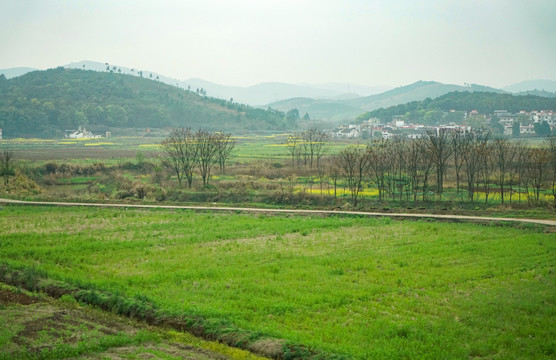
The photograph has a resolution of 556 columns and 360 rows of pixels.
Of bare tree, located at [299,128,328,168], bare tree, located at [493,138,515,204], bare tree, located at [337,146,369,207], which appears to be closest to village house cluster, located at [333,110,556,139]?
bare tree, located at [299,128,328,168]

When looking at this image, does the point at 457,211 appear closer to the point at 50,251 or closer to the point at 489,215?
the point at 489,215

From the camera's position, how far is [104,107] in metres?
147

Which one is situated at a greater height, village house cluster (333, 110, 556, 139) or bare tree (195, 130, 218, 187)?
village house cluster (333, 110, 556, 139)

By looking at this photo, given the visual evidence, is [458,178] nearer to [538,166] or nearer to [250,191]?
[538,166]

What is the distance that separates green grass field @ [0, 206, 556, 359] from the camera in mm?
12109

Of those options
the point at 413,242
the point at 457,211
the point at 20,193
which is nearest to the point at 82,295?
the point at 413,242

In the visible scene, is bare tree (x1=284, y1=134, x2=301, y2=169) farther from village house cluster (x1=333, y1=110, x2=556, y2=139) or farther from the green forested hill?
the green forested hill

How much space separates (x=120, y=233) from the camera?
25094mm

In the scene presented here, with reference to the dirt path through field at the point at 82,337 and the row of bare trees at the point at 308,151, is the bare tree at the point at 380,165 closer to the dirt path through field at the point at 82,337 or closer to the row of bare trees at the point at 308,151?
the row of bare trees at the point at 308,151

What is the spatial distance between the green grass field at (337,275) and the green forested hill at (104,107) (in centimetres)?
11035

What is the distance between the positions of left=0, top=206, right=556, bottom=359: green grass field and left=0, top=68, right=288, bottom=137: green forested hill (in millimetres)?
110355

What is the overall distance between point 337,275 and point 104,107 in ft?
464

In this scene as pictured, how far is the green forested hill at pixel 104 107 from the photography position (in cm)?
12825

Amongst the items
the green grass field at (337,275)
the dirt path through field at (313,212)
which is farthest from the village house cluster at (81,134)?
the green grass field at (337,275)
